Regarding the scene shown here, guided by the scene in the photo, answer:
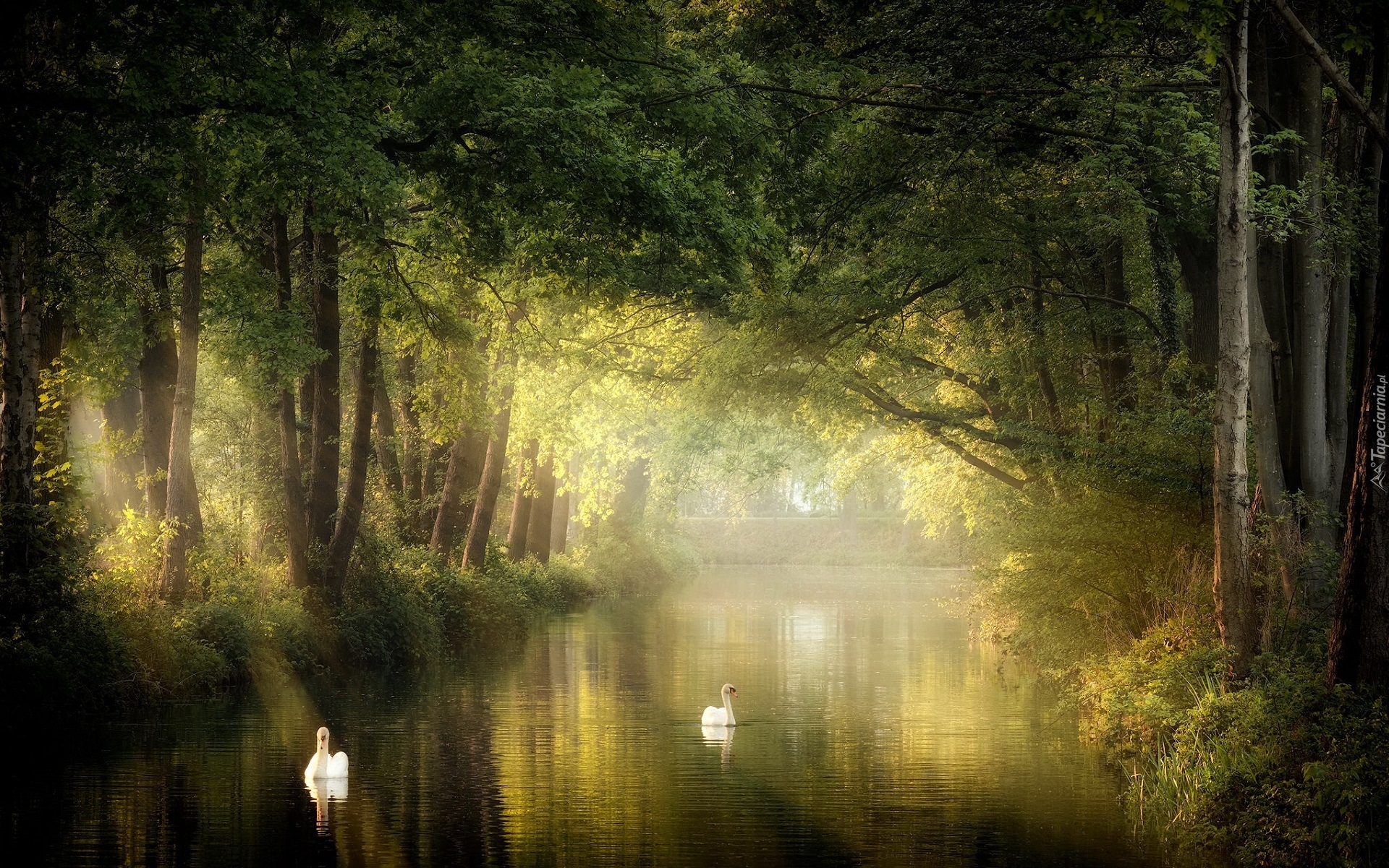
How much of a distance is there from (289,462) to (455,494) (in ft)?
27.5

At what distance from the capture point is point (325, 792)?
1409cm

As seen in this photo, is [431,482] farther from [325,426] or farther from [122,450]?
[325,426]

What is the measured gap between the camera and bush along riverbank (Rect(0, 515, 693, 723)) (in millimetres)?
16812

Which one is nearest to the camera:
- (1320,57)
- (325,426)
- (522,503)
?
(1320,57)

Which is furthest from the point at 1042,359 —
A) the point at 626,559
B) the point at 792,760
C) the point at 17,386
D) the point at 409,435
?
the point at 626,559

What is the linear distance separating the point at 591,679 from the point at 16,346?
1093 centimetres

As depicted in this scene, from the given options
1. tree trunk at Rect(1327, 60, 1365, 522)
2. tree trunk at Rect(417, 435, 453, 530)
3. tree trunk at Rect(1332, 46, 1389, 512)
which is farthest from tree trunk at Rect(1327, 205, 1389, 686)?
tree trunk at Rect(417, 435, 453, 530)

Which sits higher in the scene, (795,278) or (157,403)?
(795,278)

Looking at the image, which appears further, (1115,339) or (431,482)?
(431,482)

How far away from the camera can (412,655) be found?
25750mm

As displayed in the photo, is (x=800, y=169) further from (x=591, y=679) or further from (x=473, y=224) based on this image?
(x=591, y=679)

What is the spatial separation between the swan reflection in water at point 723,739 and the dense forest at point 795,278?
4.48m

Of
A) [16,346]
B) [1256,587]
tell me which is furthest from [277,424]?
[1256,587]

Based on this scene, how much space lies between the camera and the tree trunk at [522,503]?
129ft
